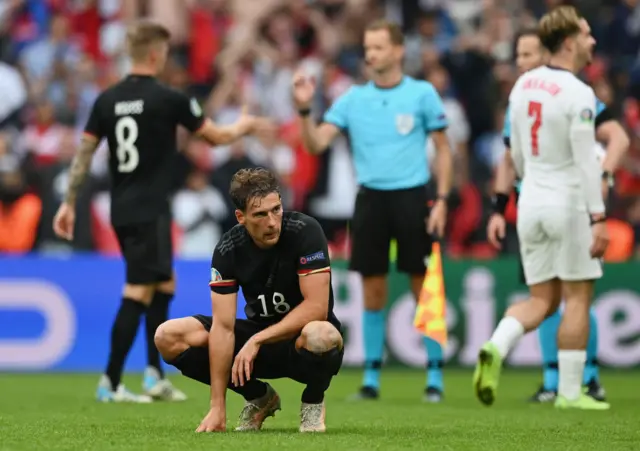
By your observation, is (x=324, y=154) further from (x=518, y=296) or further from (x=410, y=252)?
(x=410, y=252)

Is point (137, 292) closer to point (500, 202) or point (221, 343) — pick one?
point (500, 202)

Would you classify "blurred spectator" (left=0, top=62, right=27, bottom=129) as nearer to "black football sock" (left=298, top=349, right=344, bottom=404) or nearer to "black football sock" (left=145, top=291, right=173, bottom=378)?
"black football sock" (left=145, top=291, right=173, bottom=378)

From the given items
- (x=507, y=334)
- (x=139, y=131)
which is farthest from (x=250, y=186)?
(x=139, y=131)

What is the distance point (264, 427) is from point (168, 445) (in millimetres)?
1264

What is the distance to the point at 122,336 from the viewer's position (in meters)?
9.27

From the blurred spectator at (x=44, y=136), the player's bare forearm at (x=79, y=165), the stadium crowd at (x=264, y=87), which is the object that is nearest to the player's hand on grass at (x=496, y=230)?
the player's bare forearm at (x=79, y=165)

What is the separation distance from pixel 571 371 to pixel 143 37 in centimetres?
359

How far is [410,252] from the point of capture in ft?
32.2

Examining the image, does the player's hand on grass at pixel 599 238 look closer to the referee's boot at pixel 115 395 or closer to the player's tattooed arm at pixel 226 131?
the player's tattooed arm at pixel 226 131

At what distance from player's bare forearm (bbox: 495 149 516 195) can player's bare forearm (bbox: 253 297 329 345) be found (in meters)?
3.02

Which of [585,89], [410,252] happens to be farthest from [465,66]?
[585,89]

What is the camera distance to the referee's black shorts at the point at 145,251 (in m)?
9.41

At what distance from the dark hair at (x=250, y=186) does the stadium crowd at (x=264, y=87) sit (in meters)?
7.84

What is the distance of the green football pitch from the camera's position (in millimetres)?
6324
